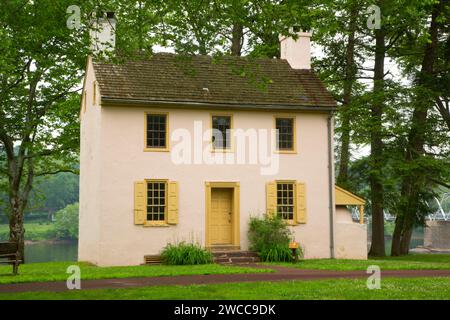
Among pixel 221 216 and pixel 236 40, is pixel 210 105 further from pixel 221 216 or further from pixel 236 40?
pixel 236 40

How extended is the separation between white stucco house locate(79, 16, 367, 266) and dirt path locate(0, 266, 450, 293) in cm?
544

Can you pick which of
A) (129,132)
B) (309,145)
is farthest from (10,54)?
(309,145)

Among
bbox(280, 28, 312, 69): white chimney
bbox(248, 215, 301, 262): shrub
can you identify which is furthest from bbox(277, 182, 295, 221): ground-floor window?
bbox(280, 28, 312, 69): white chimney

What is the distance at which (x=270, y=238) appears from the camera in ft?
79.8

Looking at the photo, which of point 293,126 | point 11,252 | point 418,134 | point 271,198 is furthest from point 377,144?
point 11,252

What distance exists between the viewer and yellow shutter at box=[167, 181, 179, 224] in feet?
78.8

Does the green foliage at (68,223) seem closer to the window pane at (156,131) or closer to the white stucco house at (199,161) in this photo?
the white stucco house at (199,161)

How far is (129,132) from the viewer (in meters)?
24.1

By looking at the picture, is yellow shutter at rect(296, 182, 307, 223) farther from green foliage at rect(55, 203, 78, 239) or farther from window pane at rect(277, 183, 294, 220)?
green foliage at rect(55, 203, 78, 239)

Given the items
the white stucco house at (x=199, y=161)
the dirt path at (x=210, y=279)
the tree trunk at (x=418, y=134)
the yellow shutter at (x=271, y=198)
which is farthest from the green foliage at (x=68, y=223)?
the dirt path at (x=210, y=279)

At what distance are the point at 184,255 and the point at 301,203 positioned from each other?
5.13 m

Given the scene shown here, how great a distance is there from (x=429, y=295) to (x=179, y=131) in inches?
538

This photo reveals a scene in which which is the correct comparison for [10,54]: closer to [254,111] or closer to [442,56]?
[254,111]

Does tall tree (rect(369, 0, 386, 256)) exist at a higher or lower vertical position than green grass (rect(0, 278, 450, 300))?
higher
